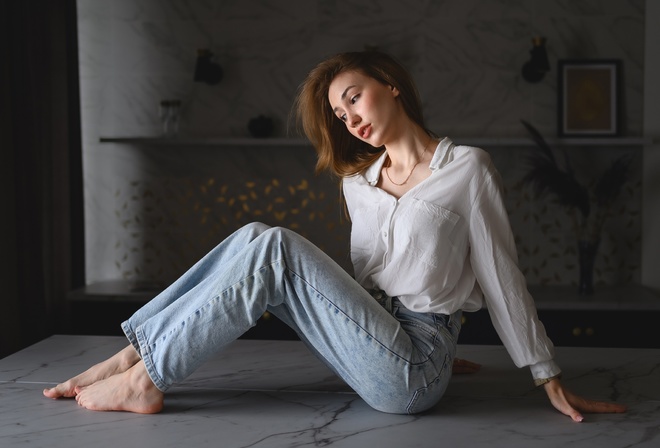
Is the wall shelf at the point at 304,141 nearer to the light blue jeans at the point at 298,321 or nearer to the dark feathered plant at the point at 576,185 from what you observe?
the dark feathered plant at the point at 576,185

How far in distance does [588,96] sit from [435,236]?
83.2 inches

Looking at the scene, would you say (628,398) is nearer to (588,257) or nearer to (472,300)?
(472,300)

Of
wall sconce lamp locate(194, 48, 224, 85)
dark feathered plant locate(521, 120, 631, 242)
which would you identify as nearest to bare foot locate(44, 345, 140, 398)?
wall sconce lamp locate(194, 48, 224, 85)

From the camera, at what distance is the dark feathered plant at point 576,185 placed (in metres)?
3.68

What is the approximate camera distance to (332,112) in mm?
2363

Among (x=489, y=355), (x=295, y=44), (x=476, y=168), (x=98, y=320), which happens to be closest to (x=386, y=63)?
(x=476, y=168)

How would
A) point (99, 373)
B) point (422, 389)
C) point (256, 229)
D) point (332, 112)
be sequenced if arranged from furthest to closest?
point (332, 112)
point (99, 373)
point (256, 229)
point (422, 389)

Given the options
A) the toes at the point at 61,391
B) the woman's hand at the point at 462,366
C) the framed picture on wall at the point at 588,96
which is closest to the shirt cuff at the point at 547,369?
the woman's hand at the point at 462,366

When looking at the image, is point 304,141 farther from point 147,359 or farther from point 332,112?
point 147,359

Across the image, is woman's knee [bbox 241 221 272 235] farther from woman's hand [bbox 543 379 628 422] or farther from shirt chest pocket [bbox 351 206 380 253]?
woman's hand [bbox 543 379 628 422]

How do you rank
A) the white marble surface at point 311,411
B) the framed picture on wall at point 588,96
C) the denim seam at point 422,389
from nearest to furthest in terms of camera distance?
the white marble surface at point 311,411 → the denim seam at point 422,389 → the framed picture on wall at point 588,96

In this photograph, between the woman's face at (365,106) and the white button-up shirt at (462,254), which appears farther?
the woman's face at (365,106)

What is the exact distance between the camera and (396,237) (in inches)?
83.5

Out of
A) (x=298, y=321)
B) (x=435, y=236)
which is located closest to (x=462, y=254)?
(x=435, y=236)
